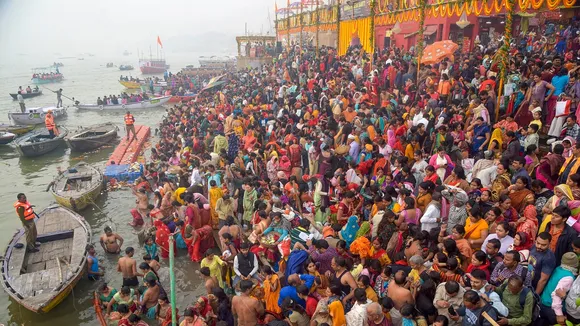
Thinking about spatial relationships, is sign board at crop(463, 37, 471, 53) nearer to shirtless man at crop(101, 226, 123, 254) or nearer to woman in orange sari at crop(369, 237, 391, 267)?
woman in orange sari at crop(369, 237, 391, 267)

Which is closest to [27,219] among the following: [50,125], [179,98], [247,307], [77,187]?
[77,187]

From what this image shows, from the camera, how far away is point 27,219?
9.80 metres

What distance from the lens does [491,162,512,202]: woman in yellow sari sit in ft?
20.8

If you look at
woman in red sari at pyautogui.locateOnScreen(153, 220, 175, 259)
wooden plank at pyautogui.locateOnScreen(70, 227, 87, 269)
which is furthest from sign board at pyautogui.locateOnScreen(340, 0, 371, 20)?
wooden plank at pyautogui.locateOnScreen(70, 227, 87, 269)

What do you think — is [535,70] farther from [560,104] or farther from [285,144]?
[285,144]

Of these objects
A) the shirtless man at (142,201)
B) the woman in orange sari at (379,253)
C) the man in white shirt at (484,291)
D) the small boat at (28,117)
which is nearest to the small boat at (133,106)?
the small boat at (28,117)

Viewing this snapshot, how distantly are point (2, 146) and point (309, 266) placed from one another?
82.7ft

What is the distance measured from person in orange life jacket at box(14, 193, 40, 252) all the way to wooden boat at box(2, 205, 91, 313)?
0.50 feet

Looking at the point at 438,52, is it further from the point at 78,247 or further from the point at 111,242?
the point at 78,247

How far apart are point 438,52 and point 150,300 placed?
11571 mm

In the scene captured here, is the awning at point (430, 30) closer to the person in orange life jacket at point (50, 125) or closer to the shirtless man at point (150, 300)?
the shirtless man at point (150, 300)

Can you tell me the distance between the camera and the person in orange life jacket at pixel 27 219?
971 centimetres

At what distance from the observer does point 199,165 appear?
11.4 meters

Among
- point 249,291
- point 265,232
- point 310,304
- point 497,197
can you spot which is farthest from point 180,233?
point 497,197
